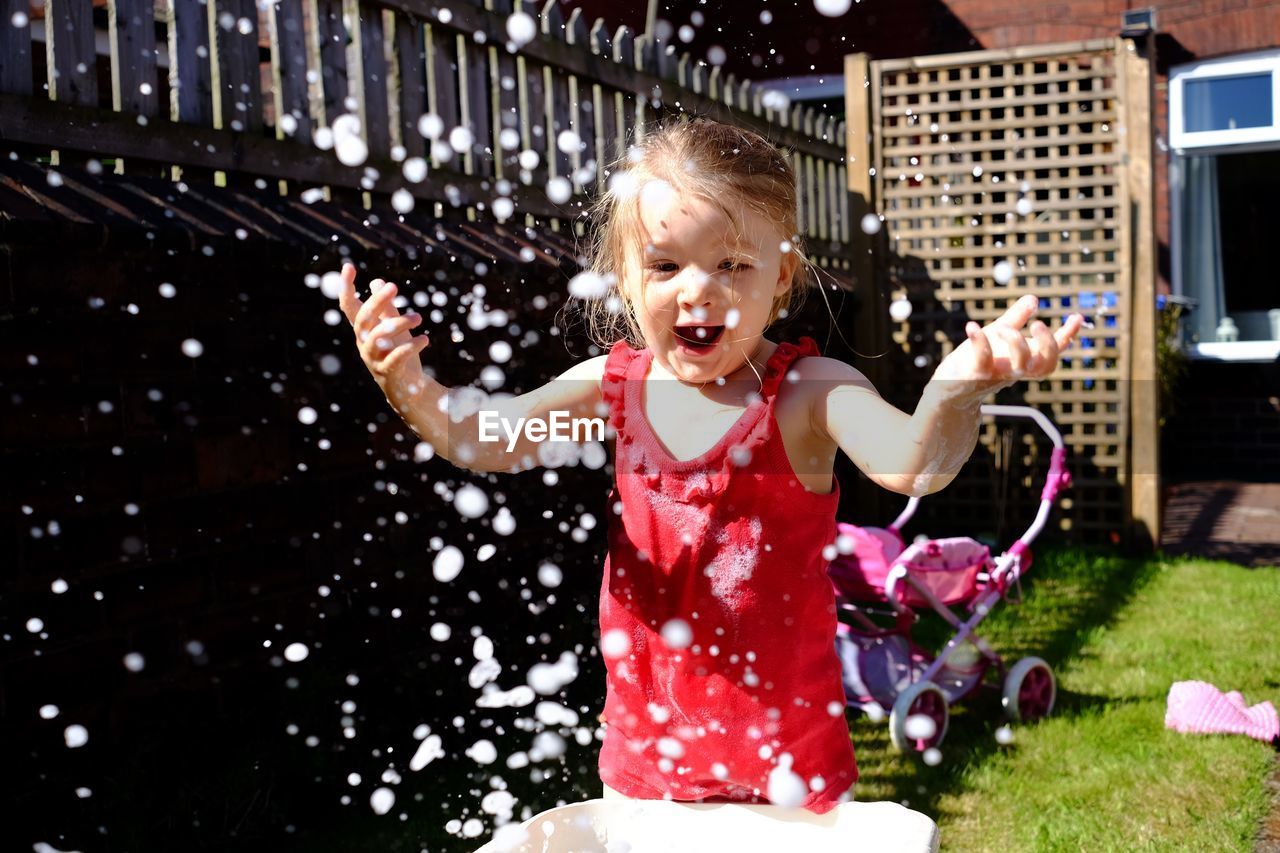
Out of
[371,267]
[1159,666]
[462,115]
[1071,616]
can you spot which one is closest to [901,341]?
[1071,616]

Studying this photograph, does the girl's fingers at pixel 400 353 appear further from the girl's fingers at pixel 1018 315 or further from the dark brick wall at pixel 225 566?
the dark brick wall at pixel 225 566

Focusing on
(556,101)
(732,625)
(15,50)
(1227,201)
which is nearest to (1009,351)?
(732,625)

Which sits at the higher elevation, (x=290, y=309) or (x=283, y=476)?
(x=290, y=309)

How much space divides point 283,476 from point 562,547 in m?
1.22

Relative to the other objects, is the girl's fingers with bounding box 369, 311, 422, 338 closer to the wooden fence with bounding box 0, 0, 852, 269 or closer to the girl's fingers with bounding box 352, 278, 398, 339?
the girl's fingers with bounding box 352, 278, 398, 339

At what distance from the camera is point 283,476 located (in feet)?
10.2

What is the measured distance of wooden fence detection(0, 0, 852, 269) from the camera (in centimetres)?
281

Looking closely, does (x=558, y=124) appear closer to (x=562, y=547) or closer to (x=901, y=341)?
(x=562, y=547)

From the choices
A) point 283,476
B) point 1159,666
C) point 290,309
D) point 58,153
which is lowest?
point 1159,666

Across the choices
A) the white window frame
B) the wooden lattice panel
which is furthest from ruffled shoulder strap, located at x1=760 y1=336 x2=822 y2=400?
the white window frame

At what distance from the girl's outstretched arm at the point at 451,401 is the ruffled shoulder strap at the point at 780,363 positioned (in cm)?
31

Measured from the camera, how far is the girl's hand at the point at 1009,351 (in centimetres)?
131

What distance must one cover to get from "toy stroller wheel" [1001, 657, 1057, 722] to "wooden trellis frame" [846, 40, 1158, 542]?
2563mm

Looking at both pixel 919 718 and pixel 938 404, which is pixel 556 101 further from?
pixel 938 404
